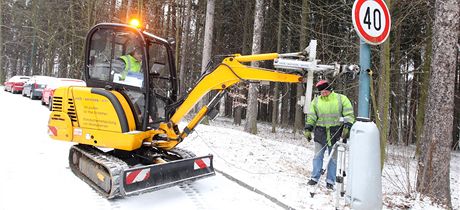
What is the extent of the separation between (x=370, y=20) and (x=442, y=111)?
337cm

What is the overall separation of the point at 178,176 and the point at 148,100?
128cm

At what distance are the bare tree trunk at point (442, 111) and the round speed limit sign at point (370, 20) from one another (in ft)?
10.0

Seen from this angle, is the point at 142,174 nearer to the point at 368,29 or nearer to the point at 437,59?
the point at 368,29

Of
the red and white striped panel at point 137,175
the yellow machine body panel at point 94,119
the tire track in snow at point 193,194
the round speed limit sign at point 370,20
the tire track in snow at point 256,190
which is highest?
the round speed limit sign at point 370,20

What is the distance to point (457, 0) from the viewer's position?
642 centimetres

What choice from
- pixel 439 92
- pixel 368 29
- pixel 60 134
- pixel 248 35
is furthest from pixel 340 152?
pixel 248 35

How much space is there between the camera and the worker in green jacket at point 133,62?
5.76 metres

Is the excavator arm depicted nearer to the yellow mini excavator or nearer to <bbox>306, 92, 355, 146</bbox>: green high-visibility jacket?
the yellow mini excavator

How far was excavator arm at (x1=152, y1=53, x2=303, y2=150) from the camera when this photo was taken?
16.7 ft

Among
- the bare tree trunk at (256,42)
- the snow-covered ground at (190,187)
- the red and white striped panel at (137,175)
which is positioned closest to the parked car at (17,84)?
the bare tree trunk at (256,42)

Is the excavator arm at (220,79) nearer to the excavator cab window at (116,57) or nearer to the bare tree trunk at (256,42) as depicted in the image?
the excavator cab window at (116,57)

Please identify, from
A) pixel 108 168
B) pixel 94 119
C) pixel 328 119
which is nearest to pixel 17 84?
pixel 94 119

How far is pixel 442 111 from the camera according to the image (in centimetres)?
639

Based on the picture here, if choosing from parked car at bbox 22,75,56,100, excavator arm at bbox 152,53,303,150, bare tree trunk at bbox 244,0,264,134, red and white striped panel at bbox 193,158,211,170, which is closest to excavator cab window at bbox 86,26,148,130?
excavator arm at bbox 152,53,303,150
